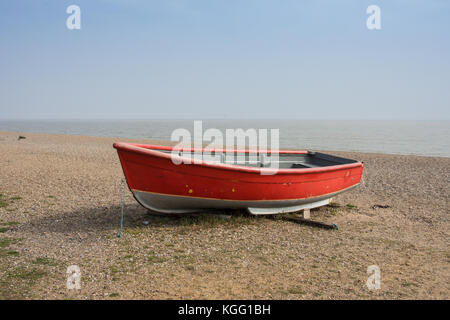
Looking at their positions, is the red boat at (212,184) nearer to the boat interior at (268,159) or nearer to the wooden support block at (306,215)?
the wooden support block at (306,215)

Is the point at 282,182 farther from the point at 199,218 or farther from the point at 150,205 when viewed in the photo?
the point at 150,205

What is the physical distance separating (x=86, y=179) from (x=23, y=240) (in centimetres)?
635

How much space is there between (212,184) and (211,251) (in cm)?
147

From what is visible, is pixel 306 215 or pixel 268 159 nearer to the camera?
pixel 306 215

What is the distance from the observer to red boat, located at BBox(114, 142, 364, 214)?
6918 millimetres

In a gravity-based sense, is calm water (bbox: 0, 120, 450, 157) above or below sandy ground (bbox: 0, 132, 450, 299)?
above

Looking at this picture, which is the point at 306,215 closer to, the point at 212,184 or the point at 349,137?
the point at 212,184

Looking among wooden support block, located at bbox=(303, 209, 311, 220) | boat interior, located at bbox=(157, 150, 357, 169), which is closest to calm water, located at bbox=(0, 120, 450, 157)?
boat interior, located at bbox=(157, 150, 357, 169)

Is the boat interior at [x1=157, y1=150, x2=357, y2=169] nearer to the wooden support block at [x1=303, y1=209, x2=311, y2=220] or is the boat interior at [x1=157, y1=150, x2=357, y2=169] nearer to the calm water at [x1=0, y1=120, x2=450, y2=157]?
the wooden support block at [x1=303, y1=209, x2=311, y2=220]

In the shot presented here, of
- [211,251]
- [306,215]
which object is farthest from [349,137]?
[211,251]

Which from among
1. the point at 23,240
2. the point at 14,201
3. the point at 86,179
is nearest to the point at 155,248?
the point at 23,240

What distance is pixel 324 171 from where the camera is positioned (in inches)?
339

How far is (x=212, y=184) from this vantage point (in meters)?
7.26

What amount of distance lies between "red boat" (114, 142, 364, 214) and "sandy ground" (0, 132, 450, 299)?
484 mm
